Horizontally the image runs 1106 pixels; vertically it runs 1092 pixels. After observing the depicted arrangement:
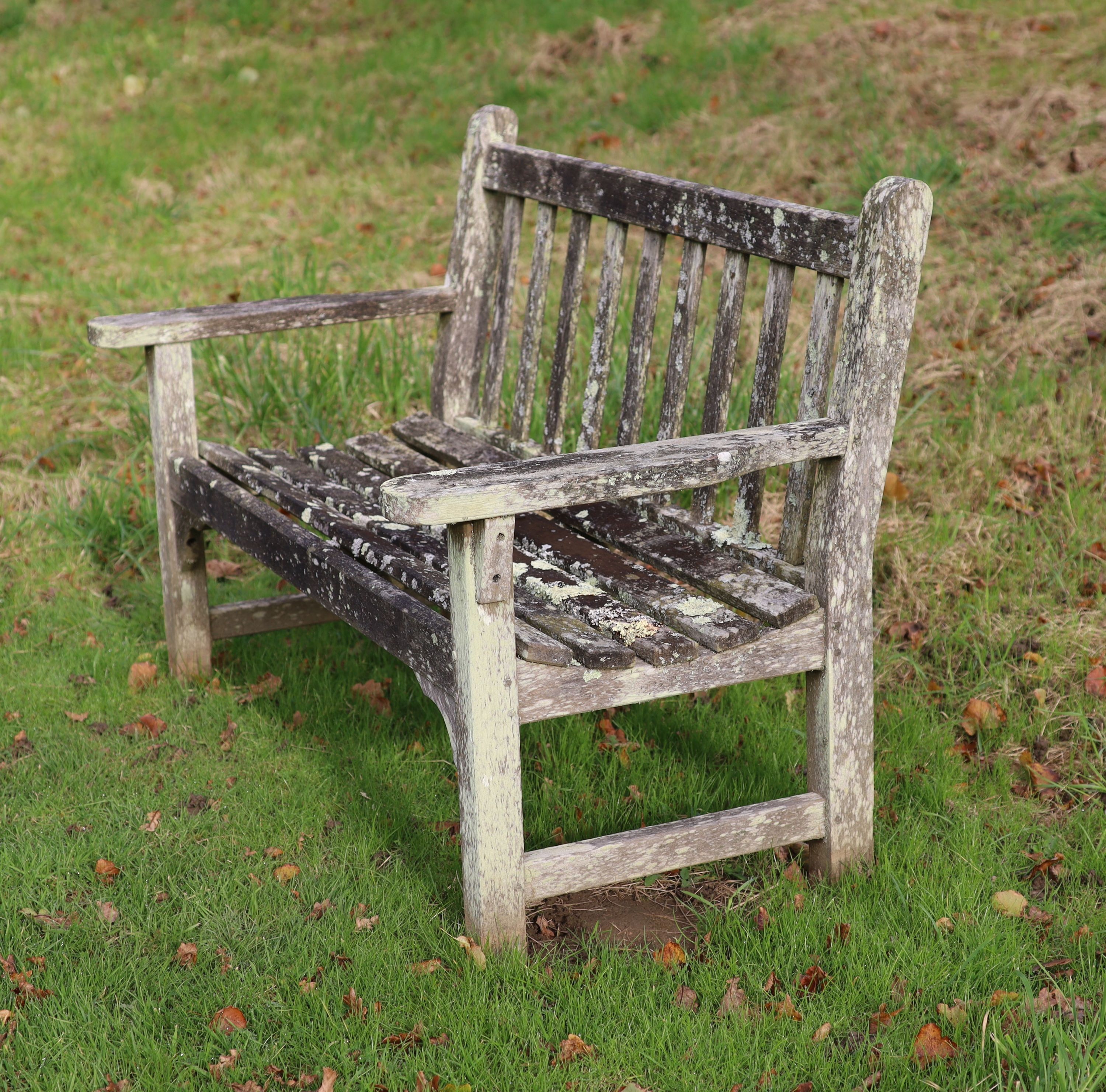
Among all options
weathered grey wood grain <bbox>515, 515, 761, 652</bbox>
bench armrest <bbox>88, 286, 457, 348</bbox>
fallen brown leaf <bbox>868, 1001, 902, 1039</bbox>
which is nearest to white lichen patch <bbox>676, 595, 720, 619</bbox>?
weathered grey wood grain <bbox>515, 515, 761, 652</bbox>

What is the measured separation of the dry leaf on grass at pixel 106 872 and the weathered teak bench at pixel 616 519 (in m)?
0.71

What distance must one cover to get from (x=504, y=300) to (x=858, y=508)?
1.29 m

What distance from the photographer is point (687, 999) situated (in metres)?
2.30

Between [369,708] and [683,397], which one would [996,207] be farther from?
[369,708]

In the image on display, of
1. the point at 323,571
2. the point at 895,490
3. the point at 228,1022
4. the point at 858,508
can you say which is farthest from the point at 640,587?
the point at 895,490

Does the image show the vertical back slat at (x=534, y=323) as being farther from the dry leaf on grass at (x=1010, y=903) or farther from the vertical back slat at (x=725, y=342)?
the dry leaf on grass at (x=1010, y=903)

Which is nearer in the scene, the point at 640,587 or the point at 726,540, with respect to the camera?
the point at 640,587

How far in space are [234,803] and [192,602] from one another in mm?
715

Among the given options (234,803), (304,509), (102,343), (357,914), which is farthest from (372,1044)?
(102,343)

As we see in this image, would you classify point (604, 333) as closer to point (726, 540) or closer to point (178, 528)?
point (726, 540)

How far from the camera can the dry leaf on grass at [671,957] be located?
2389mm

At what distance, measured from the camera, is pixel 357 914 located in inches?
99.2

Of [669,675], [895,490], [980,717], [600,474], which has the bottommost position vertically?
[980,717]

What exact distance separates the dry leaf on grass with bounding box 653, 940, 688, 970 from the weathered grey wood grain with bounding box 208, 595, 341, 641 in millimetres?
1425
